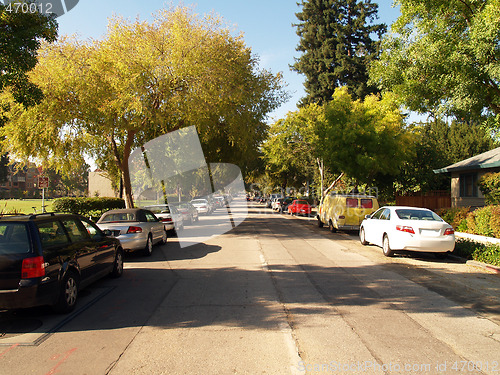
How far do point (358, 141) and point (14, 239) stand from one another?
21.8 m

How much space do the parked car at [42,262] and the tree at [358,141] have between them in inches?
763

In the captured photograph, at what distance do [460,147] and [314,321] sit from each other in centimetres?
3907

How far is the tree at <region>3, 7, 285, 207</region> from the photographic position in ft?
56.8

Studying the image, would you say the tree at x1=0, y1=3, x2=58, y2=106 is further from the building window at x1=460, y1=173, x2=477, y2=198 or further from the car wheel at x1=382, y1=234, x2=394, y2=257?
the building window at x1=460, y1=173, x2=477, y2=198

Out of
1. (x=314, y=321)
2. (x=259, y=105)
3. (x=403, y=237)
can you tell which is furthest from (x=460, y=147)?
(x=314, y=321)

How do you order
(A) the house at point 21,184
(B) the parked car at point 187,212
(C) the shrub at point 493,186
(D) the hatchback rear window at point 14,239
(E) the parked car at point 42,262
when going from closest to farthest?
(E) the parked car at point 42,262
(D) the hatchback rear window at point 14,239
(C) the shrub at point 493,186
(B) the parked car at point 187,212
(A) the house at point 21,184

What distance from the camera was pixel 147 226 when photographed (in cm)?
1216

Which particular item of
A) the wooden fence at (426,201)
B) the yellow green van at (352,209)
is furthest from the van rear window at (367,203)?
the wooden fence at (426,201)

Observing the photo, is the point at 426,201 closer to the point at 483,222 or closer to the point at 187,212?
the point at 483,222

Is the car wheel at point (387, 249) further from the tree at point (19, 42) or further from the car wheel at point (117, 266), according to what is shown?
the tree at point (19, 42)

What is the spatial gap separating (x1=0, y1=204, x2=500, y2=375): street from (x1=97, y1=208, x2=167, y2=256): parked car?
1.66m

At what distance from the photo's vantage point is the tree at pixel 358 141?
24.3 meters

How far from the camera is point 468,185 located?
1019 inches

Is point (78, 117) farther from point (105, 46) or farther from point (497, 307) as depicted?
point (497, 307)
